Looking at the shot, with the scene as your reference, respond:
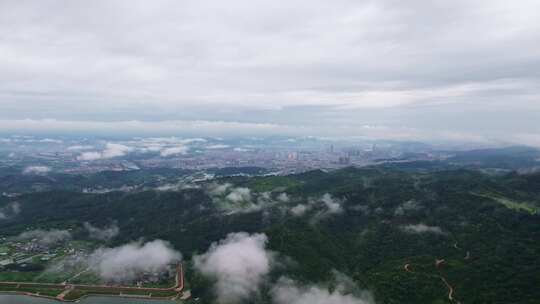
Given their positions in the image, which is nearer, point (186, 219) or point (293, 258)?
point (293, 258)

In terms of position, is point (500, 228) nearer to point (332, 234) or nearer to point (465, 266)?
point (465, 266)

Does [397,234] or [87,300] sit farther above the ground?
[397,234]

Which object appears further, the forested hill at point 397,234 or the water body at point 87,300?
the water body at point 87,300

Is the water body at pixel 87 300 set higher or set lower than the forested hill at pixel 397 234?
lower

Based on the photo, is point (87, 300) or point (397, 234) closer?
point (87, 300)

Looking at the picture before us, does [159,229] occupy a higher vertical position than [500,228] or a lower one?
lower

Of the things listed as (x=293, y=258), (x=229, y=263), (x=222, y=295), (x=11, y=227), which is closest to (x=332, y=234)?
(x=293, y=258)

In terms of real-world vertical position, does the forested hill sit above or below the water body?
above

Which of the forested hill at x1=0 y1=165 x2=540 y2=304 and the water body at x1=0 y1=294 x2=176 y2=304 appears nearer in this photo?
the forested hill at x1=0 y1=165 x2=540 y2=304
